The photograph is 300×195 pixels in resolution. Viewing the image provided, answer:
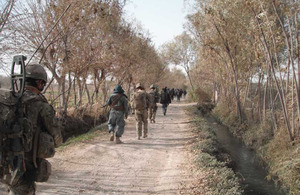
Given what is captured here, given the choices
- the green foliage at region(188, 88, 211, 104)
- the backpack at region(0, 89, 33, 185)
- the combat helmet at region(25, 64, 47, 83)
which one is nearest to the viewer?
the backpack at region(0, 89, 33, 185)

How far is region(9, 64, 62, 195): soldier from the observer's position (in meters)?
3.14

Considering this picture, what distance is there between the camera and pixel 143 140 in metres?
9.98

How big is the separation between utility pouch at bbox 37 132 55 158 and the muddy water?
4547 millimetres

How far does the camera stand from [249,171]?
30.5 feet

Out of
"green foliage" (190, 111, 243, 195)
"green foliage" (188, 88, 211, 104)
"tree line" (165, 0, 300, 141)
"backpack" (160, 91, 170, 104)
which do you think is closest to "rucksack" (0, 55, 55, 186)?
"green foliage" (190, 111, 243, 195)

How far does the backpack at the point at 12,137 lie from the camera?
280cm

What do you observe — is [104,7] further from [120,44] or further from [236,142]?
[236,142]

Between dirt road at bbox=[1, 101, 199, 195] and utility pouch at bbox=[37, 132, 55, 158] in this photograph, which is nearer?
utility pouch at bbox=[37, 132, 55, 158]

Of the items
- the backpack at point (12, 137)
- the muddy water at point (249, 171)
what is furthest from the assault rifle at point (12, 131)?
the muddy water at point (249, 171)

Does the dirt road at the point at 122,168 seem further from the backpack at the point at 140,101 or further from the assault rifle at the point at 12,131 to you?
the assault rifle at the point at 12,131

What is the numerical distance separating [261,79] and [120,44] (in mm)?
8545

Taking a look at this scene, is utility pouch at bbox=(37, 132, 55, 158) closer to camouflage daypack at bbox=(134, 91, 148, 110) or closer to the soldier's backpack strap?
the soldier's backpack strap

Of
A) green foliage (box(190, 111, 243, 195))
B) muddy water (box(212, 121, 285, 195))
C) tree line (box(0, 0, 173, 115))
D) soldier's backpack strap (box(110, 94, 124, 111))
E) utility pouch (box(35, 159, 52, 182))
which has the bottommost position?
muddy water (box(212, 121, 285, 195))

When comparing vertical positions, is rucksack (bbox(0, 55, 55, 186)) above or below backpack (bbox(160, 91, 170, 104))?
below
